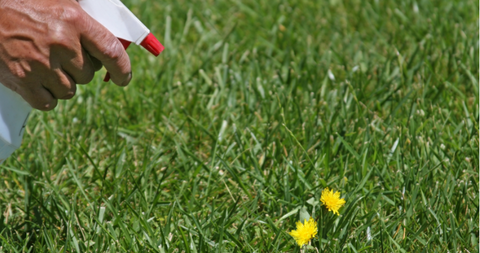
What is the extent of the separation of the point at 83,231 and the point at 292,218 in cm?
77

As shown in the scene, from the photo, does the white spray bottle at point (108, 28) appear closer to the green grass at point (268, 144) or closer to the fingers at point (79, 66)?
the fingers at point (79, 66)

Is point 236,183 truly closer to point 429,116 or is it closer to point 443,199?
point 443,199

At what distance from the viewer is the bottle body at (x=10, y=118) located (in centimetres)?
161

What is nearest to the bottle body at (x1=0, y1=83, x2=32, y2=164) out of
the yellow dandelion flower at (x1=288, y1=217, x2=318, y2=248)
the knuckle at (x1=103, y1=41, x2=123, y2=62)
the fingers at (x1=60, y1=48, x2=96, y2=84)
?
the fingers at (x1=60, y1=48, x2=96, y2=84)

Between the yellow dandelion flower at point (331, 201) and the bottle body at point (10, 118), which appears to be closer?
the bottle body at point (10, 118)

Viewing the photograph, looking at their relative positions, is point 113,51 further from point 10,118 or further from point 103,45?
point 10,118

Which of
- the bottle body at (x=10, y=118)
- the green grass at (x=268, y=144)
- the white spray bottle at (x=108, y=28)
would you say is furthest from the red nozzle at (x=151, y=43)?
the green grass at (x=268, y=144)

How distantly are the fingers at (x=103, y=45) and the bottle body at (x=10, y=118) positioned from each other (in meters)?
0.29

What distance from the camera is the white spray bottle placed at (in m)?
1.60

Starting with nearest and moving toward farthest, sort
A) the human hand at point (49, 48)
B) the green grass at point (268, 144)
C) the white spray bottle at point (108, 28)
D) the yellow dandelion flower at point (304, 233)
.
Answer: the human hand at point (49, 48) → the white spray bottle at point (108, 28) → the yellow dandelion flower at point (304, 233) → the green grass at point (268, 144)

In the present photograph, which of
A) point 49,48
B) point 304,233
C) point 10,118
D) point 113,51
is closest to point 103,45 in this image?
point 113,51

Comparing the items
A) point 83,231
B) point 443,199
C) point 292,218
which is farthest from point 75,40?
point 443,199

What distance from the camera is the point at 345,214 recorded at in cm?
194

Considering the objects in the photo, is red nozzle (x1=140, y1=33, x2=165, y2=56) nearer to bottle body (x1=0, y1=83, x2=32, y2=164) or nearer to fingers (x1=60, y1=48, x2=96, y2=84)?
fingers (x1=60, y1=48, x2=96, y2=84)
